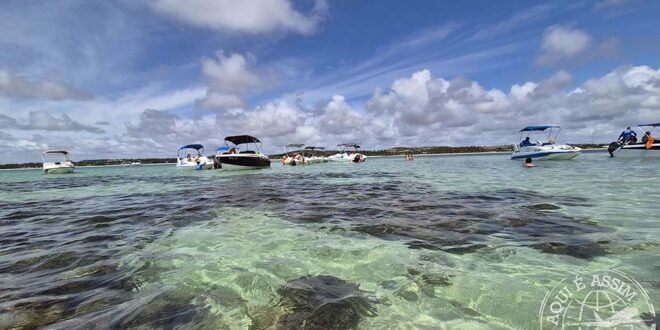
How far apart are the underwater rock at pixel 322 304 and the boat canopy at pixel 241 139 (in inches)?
1540

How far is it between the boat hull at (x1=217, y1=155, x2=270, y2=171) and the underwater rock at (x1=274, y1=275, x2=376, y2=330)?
124 feet

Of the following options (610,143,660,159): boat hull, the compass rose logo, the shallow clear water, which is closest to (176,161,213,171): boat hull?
the shallow clear water

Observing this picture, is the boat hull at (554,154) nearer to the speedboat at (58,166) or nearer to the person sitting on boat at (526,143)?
the person sitting on boat at (526,143)

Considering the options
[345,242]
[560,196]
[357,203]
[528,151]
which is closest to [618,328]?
[345,242]

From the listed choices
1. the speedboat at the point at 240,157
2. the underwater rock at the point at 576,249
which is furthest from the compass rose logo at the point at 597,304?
the speedboat at the point at 240,157

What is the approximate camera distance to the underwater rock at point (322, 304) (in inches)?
134

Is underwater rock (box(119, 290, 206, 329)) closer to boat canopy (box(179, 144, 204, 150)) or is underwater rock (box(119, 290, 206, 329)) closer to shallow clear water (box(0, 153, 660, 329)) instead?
shallow clear water (box(0, 153, 660, 329))

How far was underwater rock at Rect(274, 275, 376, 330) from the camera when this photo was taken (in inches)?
134

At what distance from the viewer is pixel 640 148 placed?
36969 mm

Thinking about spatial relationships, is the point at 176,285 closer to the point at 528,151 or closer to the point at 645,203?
the point at 645,203

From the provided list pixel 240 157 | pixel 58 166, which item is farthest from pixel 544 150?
pixel 58 166

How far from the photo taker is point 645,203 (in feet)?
31.5

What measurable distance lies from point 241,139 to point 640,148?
153 feet

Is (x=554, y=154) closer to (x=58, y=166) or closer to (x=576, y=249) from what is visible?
(x=576, y=249)
